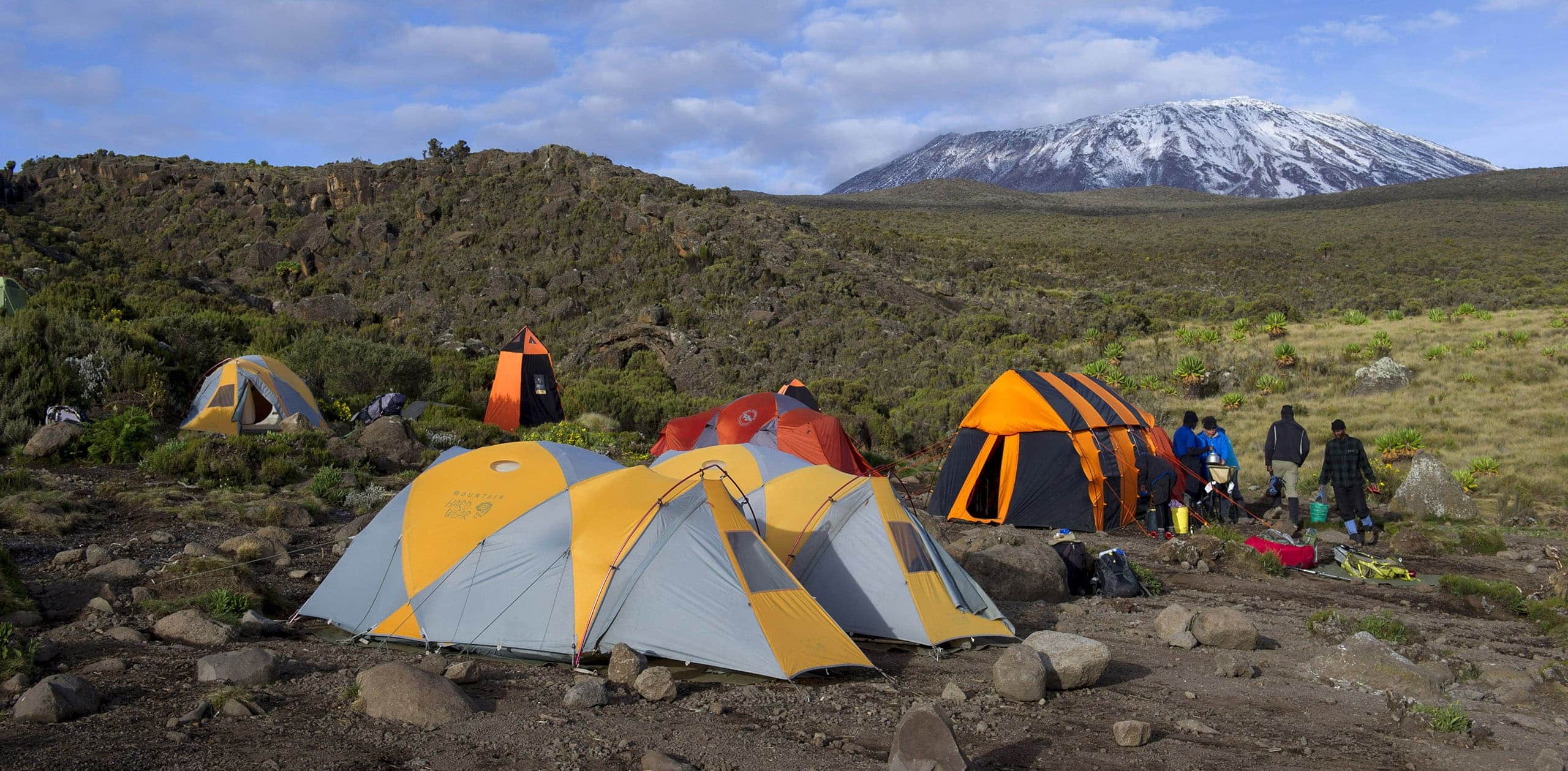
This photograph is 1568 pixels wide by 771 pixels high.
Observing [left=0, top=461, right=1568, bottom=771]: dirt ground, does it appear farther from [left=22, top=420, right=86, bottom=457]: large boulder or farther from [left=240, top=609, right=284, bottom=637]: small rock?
[left=22, top=420, right=86, bottom=457]: large boulder

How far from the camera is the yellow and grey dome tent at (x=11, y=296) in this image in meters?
19.8

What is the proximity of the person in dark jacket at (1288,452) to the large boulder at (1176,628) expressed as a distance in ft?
18.8

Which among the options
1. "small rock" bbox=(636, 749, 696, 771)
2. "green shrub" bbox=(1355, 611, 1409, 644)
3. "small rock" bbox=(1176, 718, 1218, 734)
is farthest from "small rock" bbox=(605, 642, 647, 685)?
"green shrub" bbox=(1355, 611, 1409, 644)

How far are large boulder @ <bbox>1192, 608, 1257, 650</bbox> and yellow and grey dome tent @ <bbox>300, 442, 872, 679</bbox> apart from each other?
2.73 m

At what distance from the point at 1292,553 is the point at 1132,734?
5969 mm

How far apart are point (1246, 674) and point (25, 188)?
191 feet

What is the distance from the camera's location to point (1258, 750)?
504 cm

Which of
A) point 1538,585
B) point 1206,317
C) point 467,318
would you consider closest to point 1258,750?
point 1538,585

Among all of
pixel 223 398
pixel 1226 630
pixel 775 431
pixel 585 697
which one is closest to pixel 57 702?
pixel 585 697

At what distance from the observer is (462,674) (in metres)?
5.65

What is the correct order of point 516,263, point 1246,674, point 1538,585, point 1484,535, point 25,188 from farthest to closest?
point 25,188 → point 516,263 → point 1484,535 → point 1538,585 → point 1246,674

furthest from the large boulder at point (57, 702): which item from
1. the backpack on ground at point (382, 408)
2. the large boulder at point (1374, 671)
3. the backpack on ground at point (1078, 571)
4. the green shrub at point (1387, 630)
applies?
the backpack on ground at point (382, 408)

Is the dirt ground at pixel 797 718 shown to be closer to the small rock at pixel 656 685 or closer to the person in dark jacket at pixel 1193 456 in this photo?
the small rock at pixel 656 685

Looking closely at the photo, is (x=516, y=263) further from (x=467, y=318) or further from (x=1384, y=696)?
(x=1384, y=696)
